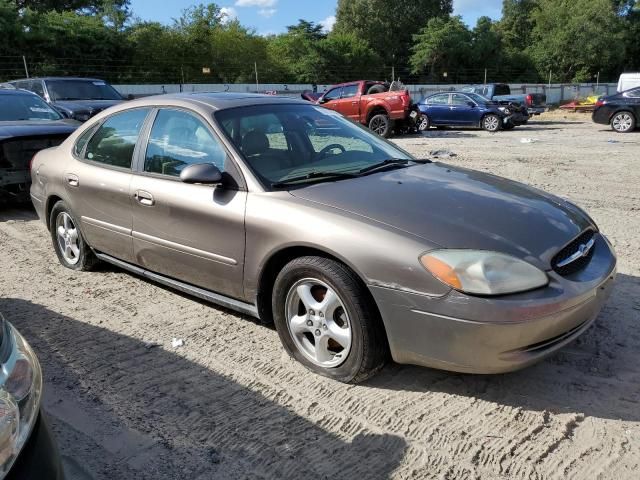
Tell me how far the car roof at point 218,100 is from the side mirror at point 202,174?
0.61 metres

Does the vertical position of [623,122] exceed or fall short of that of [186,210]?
it exceeds it

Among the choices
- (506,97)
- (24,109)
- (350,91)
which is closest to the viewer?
(24,109)

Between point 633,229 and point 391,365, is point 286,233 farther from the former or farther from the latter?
point 633,229

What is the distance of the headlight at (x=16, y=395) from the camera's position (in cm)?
152

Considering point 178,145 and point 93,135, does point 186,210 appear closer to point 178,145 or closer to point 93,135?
point 178,145

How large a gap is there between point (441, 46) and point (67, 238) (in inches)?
1935

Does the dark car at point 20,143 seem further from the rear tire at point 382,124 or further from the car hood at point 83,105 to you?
the rear tire at point 382,124

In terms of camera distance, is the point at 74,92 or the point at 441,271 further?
the point at 74,92

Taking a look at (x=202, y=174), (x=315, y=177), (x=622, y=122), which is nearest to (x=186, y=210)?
(x=202, y=174)

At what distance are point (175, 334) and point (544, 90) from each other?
125 feet

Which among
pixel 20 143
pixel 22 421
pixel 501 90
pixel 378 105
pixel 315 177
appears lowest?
A: pixel 22 421

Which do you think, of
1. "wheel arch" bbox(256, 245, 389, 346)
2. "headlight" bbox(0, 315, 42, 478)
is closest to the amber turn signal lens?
"wheel arch" bbox(256, 245, 389, 346)

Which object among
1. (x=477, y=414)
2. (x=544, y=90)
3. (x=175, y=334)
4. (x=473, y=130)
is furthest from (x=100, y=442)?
(x=544, y=90)

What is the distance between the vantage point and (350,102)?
17.4m
